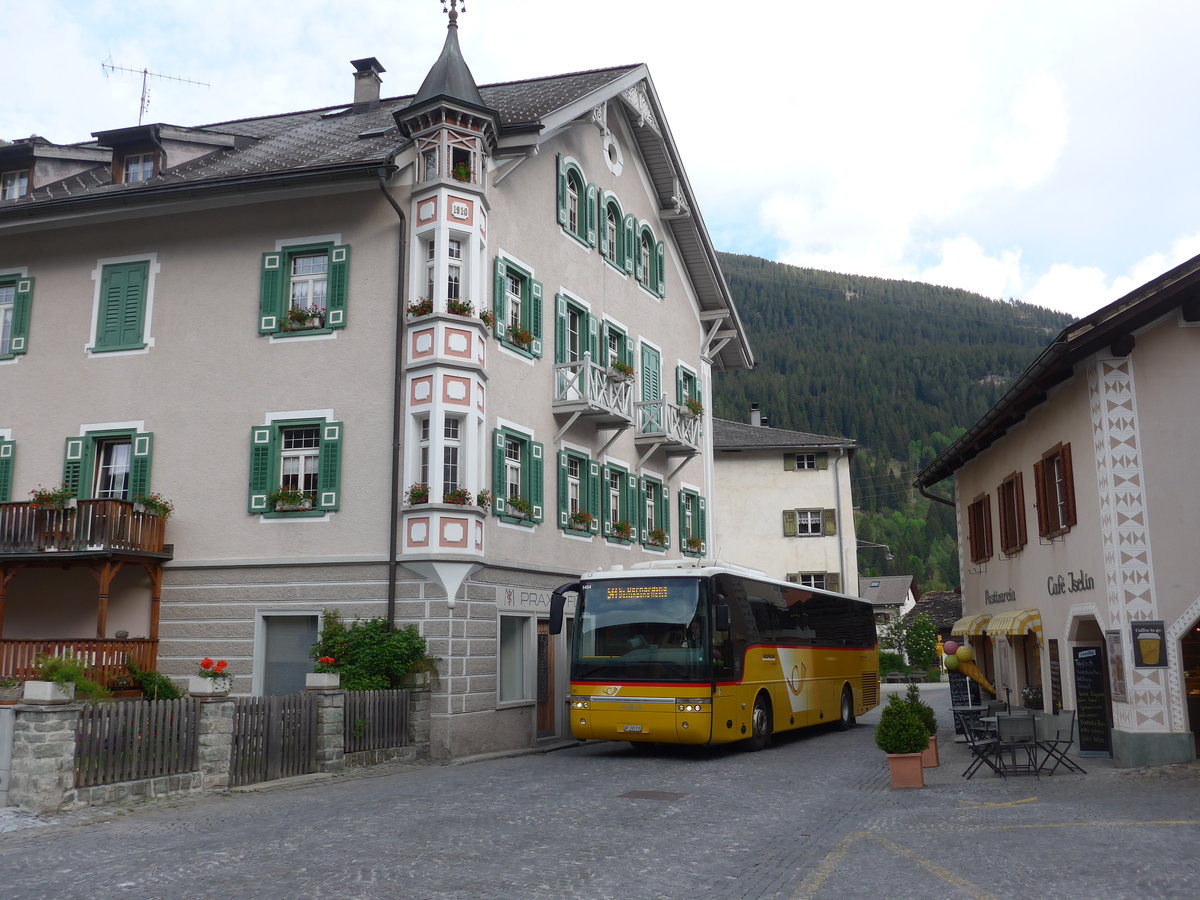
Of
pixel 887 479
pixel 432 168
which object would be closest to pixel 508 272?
pixel 432 168

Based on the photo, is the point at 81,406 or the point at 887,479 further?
the point at 887,479

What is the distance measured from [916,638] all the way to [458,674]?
1864 inches

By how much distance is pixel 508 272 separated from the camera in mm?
23250

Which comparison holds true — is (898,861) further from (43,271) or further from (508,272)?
(43,271)

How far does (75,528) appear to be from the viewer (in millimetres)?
20328

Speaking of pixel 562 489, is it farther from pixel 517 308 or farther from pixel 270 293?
pixel 270 293

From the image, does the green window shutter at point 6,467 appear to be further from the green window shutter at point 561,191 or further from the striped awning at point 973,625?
the striped awning at point 973,625

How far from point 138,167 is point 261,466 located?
7.86 metres

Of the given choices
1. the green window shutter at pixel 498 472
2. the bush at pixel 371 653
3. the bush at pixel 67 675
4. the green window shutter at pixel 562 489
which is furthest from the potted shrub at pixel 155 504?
the green window shutter at pixel 562 489

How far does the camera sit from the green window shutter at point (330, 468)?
20812 millimetres

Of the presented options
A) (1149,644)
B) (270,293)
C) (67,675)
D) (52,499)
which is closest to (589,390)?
(270,293)

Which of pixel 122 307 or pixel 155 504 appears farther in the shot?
pixel 122 307

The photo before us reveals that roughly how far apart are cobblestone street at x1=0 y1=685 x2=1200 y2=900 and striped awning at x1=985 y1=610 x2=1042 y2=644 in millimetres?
4584

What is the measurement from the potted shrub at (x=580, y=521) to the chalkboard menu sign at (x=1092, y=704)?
35.2 feet
